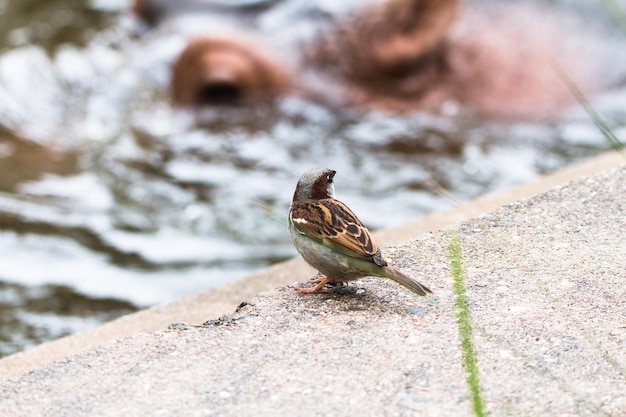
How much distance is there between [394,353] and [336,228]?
41 cm

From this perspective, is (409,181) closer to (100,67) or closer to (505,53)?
(505,53)

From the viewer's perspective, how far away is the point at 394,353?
2.15 m

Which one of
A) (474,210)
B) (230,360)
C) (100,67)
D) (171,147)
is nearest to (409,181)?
(171,147)

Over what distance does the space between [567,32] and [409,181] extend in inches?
86.5

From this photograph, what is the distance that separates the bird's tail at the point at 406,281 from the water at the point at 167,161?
2085mm

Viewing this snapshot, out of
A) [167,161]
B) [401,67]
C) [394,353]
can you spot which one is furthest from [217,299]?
[401,67]

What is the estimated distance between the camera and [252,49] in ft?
22.9

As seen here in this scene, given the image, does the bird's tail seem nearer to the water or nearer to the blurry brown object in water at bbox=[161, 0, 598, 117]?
the water

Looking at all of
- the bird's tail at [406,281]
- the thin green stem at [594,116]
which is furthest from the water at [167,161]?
the thin green stem at [594,116]

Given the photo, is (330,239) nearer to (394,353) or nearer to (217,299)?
(394,353)

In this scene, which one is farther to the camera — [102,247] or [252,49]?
[252,49]

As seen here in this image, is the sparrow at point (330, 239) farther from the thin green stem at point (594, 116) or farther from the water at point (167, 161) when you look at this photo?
the water at point (167, 161)

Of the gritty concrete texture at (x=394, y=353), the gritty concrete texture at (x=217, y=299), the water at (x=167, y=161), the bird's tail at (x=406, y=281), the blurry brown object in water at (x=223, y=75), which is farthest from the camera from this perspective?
the blurry brown object in water at (x=223, y=75)

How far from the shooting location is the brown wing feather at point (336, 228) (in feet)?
7.75
